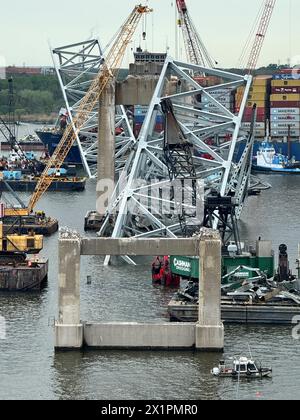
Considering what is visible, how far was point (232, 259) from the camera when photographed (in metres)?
63.1

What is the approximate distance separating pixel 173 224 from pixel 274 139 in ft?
271

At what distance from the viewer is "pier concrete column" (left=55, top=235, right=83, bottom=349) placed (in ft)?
172

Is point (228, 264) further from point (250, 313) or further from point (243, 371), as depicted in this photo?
point (243, 371)

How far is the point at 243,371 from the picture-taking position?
50.0m

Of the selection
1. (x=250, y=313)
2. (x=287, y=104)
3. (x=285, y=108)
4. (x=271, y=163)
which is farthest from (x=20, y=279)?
(x=287, y=104)

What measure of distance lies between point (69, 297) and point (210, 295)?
14.5 ft

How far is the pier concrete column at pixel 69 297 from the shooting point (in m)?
52.5

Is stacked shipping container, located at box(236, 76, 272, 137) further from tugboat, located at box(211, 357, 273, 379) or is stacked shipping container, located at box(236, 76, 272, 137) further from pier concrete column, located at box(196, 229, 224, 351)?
tugboat, located at box(211, 357, 273, 379)

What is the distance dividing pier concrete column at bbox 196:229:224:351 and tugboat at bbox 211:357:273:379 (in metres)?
2.67

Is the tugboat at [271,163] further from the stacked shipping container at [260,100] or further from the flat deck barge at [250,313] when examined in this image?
the flat deck barge at [250,313]

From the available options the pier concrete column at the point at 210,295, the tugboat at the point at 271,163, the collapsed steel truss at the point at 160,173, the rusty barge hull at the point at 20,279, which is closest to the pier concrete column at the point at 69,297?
the pier concrete column at the point at 210,295

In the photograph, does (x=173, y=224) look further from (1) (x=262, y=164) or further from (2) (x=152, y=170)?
(1) (x=262, y=164)

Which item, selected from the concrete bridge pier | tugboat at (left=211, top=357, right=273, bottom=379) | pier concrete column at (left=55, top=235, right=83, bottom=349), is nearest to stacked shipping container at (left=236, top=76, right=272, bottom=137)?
the concrete bridge pier
